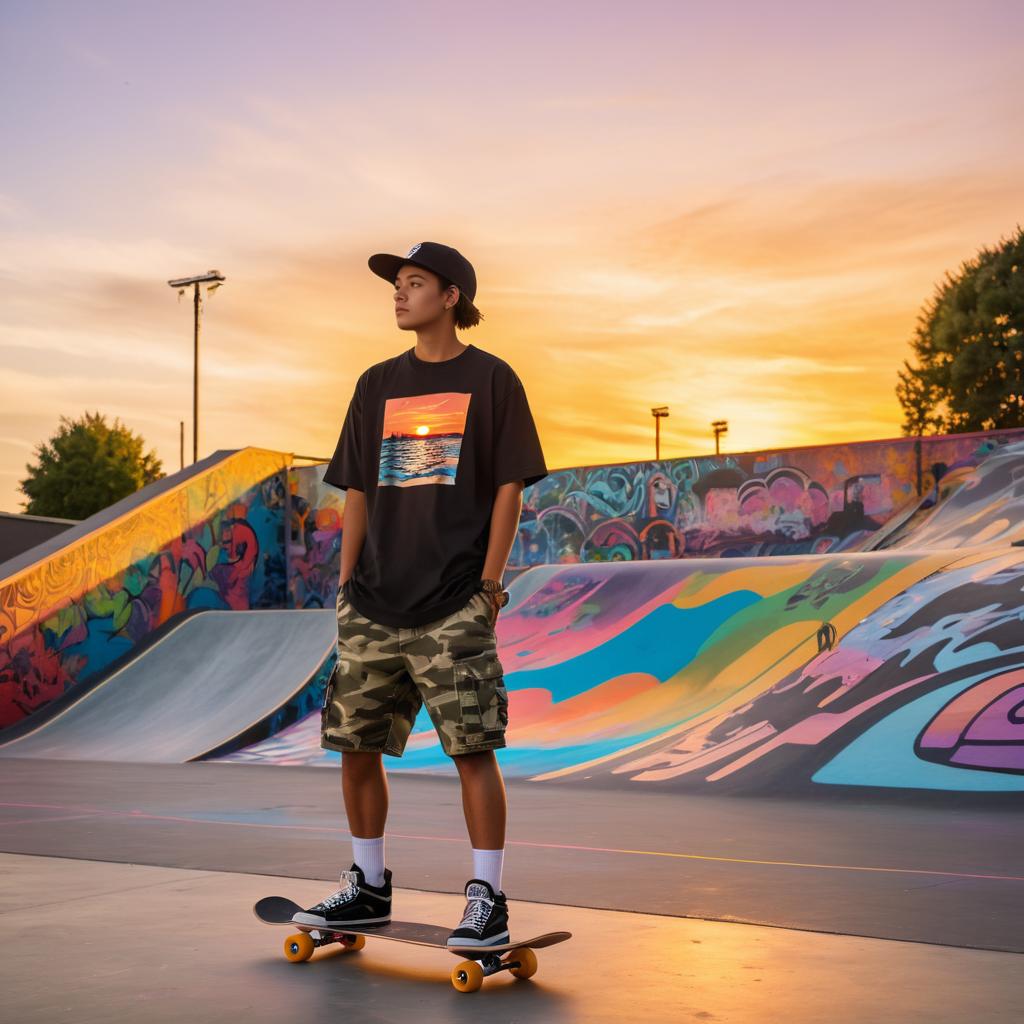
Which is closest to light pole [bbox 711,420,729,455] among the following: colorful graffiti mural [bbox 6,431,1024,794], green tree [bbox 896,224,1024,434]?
green tree [bbox 896,224,1024,434]

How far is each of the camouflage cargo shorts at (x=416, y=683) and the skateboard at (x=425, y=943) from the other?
55 centimetres

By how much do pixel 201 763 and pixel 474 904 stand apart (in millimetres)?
11655

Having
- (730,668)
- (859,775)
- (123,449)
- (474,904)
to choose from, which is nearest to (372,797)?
(474,904)

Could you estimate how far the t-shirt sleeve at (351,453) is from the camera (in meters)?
4.27

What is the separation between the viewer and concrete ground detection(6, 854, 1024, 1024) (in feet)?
10.8

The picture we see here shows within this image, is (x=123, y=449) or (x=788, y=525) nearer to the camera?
Result: (x=788, y=525)

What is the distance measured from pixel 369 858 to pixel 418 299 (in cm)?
181

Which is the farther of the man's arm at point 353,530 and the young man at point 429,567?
the man's arm at point 353,530

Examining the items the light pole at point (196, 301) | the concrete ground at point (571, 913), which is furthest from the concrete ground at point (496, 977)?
the light pole at point (196, 301)

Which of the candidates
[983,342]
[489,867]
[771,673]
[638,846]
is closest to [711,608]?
[771,673]

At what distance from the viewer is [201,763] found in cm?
1475

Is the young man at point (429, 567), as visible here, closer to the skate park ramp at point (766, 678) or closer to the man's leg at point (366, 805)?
the man's leg at point (366, 805)

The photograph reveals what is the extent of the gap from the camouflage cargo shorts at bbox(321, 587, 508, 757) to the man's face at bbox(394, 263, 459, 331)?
36.0 inches

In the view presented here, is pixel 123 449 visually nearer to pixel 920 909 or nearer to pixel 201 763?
pixel 201 763
